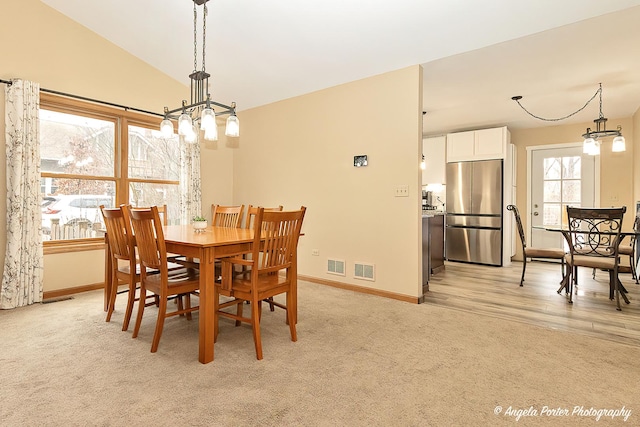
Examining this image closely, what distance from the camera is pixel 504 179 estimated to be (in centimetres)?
574

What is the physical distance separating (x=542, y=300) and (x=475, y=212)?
251 centimetres

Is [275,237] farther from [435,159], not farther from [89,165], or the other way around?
[435,159]

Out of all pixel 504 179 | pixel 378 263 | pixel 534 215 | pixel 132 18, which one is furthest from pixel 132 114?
pixel 534 215

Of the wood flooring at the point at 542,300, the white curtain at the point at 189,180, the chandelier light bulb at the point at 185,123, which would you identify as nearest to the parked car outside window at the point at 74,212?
the white curtain at the point at 189,180

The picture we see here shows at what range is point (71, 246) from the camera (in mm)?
3969

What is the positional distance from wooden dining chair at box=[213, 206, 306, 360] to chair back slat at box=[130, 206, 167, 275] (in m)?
0.44

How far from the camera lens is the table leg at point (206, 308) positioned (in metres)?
2.26

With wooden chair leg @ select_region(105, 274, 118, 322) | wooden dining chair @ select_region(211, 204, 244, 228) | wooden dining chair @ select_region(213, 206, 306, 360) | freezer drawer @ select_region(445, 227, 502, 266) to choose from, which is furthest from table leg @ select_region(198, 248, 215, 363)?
freezer drawer @ select_region(445, 227, 502, 266)

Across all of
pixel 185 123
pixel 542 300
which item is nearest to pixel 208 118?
pixel 185 123

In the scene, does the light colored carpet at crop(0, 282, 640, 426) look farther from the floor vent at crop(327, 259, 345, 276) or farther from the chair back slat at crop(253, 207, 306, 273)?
the floor vent at crop(327, 259, 345, 276)

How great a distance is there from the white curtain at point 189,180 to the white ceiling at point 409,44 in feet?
3.20

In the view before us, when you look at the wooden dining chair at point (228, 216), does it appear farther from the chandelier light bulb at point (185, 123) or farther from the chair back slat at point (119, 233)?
the chandelier light bulb at point (185, 123)

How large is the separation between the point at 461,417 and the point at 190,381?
153 centimetres

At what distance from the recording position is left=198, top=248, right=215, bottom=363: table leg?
226cm
